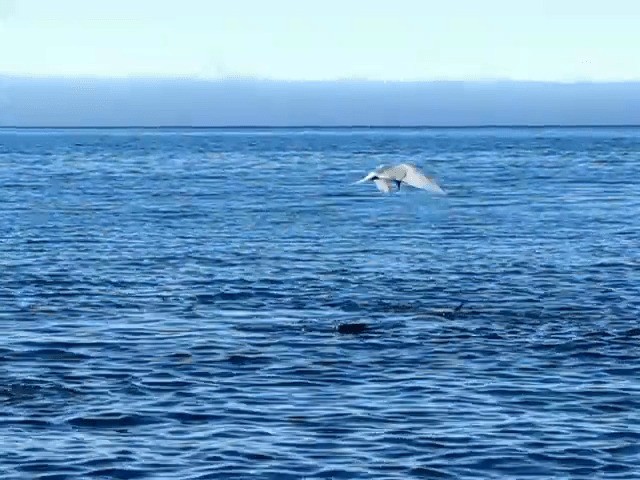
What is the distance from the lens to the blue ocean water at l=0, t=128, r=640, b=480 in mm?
24547

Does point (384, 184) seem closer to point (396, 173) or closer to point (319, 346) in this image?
point (396, 173)

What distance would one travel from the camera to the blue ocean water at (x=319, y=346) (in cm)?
2455

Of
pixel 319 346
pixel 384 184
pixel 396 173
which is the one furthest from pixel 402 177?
pixel 319 346

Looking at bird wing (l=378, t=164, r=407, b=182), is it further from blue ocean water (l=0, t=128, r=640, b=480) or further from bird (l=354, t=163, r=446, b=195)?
blue ocean water (l=0, t=128, r=640, b=480)

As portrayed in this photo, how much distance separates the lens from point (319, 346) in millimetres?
33750

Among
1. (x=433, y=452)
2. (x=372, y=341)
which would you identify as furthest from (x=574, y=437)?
(x=372, y=341)

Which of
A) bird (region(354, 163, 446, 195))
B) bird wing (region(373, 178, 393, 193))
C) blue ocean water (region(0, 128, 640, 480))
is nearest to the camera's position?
blue ocean water (region(0, 128, 640, 480))

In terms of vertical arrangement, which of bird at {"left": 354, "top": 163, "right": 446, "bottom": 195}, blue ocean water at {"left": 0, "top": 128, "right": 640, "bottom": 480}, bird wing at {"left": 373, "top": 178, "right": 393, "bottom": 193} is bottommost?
blue ocean water at {"left": 0, "top": 128, "right": 640, "bottom": 480}

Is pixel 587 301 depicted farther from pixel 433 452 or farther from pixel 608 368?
pixel 433 452

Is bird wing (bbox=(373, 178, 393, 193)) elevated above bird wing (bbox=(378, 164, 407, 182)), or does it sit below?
below

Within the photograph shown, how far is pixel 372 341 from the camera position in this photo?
112 feet

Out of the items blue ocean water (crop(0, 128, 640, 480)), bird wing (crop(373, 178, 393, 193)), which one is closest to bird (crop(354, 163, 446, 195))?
bird wing (crop(373, 178, 393, 193))

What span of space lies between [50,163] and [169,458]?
12141 cm

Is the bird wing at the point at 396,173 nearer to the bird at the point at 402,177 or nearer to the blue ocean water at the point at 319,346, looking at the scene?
the bird at the point at 402,177
